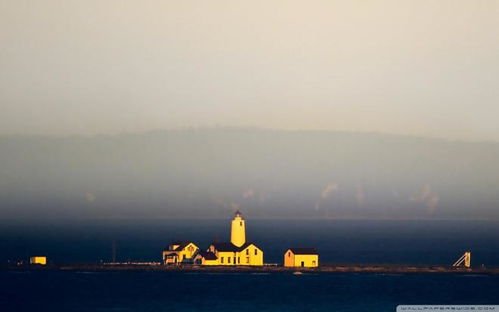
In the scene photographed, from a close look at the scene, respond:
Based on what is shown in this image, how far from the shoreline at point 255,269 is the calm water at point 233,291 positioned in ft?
2.47

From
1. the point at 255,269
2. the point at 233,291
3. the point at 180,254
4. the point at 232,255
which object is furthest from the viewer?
the point at 180,254

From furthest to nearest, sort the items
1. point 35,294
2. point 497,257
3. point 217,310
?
1. point 497,257
2. point 35,294
3. point 217,310

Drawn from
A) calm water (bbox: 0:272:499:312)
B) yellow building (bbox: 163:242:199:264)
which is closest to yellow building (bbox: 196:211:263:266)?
yellow building (bbox: 163:242:199:264)

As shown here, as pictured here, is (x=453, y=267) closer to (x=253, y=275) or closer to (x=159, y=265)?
(x=253, y=275)

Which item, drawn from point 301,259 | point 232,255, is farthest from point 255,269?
point 301,259

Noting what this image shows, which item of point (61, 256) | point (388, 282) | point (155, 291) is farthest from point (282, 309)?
point (61, 256)

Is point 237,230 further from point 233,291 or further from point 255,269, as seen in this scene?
point 233,291

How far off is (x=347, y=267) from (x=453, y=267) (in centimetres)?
1390

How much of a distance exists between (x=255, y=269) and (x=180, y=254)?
13018mm

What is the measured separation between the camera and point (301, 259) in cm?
13300

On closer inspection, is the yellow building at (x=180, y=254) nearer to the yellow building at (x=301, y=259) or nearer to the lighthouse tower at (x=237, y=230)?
Answer: the lighthouse tower at (x=237, y=230)

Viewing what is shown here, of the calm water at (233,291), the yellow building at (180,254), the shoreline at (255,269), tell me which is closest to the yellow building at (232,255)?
the shoreline at (255,269)

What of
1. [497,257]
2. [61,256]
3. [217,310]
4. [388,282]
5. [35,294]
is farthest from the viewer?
[497,257]

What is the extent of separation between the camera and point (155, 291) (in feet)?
370
